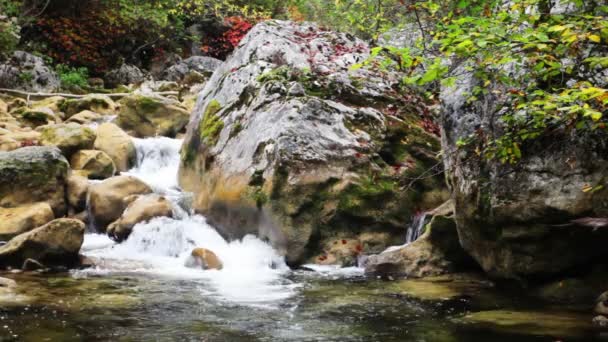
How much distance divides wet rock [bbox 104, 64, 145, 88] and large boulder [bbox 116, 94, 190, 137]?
706 cm

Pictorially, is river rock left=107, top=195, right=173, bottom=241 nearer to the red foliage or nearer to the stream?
the stream

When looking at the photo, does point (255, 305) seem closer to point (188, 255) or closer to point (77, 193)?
point (188, 255)

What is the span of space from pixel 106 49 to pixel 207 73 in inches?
165

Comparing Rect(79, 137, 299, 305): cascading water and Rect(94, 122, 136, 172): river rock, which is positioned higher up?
Rect(94, 122, 136, 172): river rock

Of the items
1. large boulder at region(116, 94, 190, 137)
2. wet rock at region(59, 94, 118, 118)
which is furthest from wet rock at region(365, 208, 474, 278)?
wet rock at region(59, 94, 118, 118)

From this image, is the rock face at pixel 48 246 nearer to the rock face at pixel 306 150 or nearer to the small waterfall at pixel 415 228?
the rock face at pixel 306 150

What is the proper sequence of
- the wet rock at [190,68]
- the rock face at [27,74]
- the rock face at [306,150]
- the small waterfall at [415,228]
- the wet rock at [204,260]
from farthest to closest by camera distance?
the wet rock at [190,68]
the rock face at [27,74]
the rock face at [306,150]
the small waterfall at [415,228]
the wet rock at [204,260]

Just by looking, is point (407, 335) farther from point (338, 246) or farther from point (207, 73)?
point (207, 73)

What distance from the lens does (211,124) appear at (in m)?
11.0

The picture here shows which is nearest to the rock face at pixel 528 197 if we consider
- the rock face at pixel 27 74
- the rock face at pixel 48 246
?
the rock face at pixel 48 246

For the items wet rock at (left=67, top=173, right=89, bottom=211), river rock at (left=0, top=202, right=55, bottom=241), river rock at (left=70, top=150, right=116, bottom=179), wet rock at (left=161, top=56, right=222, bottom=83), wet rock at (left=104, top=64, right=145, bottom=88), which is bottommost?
river rock at (left=0, top=202, right=55, bottom=241)

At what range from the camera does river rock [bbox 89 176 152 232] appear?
10.1 meters

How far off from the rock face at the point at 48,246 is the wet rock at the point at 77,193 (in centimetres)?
276

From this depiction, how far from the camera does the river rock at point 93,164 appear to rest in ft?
A: 39.4
